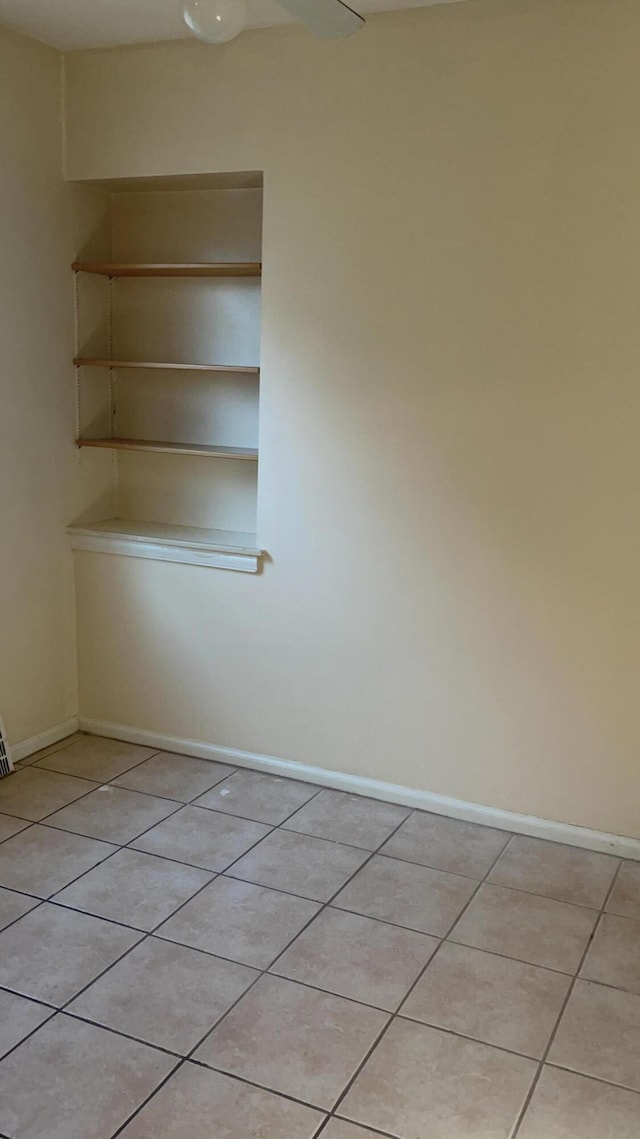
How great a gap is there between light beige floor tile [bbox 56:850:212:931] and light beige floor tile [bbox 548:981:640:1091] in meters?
1.09

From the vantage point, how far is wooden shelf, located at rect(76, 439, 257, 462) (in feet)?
11.6

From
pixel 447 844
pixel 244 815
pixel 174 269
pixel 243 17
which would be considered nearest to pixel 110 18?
pixel 174 269

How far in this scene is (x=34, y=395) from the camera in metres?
3.56

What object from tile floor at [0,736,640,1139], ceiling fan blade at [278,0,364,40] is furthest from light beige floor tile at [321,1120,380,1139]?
ceiling fan blade at [278,0,364,40]

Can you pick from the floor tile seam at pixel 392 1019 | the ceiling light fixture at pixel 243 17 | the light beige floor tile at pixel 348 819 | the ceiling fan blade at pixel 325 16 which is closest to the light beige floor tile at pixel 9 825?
the light beige floor tile at pixel 348 819

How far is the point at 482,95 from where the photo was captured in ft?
9.35

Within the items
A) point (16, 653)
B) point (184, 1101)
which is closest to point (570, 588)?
point (184, 1101)

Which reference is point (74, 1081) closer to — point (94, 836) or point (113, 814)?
point (94, 836)

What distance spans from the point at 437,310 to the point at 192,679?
168cm

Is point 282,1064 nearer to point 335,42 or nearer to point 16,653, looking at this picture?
point 16,653

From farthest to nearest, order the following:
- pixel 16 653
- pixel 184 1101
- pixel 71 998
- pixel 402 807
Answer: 1. pixel 16 653
2. pixel 402 807
3. pixel 71 998
4. pixel 184 1101

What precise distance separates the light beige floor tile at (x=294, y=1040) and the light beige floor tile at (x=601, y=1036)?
0.43 m

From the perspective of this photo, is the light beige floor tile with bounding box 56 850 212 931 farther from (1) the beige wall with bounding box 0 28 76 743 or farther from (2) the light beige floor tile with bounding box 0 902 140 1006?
(1) the beige wall with bounding box 0 28 76 743

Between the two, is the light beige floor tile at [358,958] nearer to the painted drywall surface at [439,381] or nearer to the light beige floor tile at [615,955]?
the light beige floor tile at [615,955]
